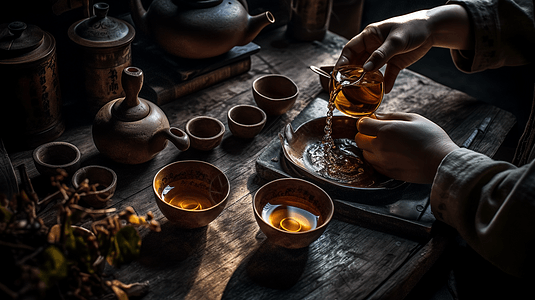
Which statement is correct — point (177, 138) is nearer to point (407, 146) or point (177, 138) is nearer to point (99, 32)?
point (99, 32)

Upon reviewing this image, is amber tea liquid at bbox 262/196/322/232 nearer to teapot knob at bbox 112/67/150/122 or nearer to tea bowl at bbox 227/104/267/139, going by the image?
tea bowl at bbox 227/104/267/139

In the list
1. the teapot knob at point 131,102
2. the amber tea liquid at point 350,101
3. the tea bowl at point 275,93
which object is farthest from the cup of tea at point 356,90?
the teapot knob at point 131,102

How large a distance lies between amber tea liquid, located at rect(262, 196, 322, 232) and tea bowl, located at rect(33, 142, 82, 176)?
628 millimetres

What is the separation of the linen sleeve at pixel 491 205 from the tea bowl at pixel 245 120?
0.70 metres

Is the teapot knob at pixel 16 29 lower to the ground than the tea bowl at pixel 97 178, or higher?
higher

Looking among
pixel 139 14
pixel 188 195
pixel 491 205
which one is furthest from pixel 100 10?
pixel 491 205

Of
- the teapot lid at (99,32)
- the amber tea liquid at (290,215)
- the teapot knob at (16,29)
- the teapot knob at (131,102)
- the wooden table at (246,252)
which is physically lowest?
the wooden table at (246,252)

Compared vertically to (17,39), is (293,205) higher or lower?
lower

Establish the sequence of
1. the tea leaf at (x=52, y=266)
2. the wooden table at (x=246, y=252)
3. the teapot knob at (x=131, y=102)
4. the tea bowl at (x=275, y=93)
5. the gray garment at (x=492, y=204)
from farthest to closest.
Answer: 1. the tea bowl at (x=275, y=93)
2. the teapot knob at (x=131, y=102)
3. the wooden table at (x=246, y=252)
4. the gray garment at (x=492, y=204)
5. the tea leaf at (x=52, y=266)

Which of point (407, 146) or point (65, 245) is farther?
point (407, 146)

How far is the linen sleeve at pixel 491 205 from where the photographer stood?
94 cm

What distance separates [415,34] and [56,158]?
1.29 m

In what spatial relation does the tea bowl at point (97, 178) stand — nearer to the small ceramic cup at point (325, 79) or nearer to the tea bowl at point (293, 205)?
the tea bowl at point (293, 205)

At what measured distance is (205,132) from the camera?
1620 millimetres
